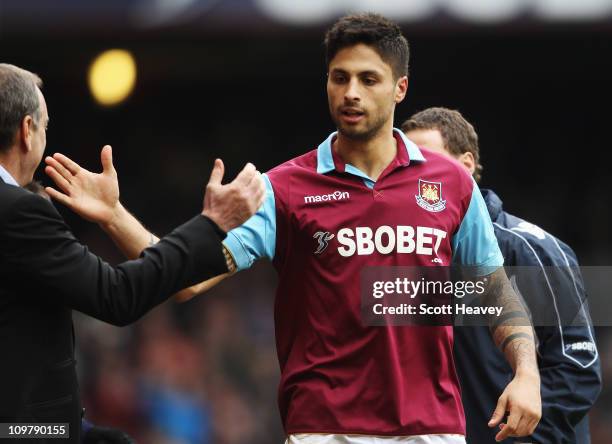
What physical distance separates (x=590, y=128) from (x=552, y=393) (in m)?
8.61

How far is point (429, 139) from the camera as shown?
6.03 m

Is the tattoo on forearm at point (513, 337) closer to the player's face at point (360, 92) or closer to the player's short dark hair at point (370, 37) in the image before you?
the player's face at point (360, 92)

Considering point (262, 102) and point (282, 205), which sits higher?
point (262, 102)

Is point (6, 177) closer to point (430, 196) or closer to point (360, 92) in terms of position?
point (360, 92)

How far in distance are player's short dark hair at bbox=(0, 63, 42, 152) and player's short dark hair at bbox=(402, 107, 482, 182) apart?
245 cm

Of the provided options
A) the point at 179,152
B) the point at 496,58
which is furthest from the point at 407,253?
the point at 179,152

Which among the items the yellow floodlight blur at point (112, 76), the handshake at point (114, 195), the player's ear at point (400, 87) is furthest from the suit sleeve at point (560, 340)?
the yellow floodlight blur at point (112, 76)

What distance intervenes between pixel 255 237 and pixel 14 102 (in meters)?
1.04

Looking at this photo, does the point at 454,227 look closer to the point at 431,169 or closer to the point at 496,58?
the point at 431,169

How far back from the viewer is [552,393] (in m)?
5.27

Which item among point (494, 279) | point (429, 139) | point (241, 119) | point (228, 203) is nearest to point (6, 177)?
point (228, 203)

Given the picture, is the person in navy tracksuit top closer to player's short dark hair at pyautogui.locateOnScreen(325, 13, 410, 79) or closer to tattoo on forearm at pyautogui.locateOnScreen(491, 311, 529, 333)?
tattoo on forearm at pyautogui.locateOnScreen(491, 311, 529, 333)

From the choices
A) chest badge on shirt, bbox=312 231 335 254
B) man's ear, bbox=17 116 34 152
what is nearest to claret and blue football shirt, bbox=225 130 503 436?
chest badge on shirt, bbox=312 231 335 254

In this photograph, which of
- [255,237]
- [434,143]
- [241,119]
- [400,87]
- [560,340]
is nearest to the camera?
[255,237]
